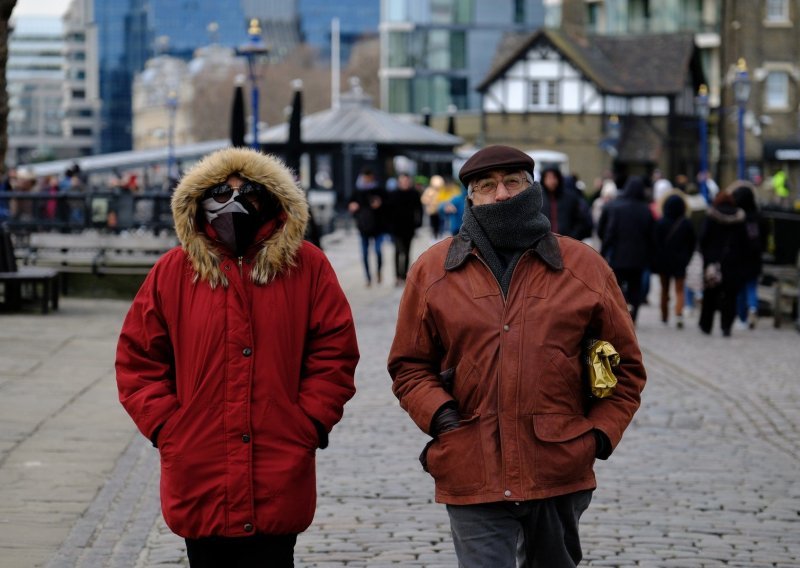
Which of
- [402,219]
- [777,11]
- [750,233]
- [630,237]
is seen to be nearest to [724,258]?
[750,233]

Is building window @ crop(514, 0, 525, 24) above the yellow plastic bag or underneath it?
above

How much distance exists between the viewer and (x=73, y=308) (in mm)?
19844

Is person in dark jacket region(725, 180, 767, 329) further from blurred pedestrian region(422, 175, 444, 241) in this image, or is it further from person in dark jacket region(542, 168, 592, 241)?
blurred pedestrian region(422, 175, 444, 241)

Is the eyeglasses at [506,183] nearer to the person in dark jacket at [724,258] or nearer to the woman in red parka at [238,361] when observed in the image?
the woman in red parka at [238,361]

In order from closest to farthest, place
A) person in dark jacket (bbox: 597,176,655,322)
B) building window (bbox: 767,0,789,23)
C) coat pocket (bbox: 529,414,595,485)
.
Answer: coat pocket (bbox: 529,414,595,485) < person in dark jacket (bbox: 597,176,655,322) < building window (bbox: 767,0,789,23)

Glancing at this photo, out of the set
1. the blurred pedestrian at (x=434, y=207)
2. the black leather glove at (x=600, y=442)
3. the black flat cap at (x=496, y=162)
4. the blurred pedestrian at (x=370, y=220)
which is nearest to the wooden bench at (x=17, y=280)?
the blurred pedestrian at (x=370, y=220)

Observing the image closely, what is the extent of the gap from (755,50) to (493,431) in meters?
69.4

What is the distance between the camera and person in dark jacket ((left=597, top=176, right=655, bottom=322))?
1775 centimetres

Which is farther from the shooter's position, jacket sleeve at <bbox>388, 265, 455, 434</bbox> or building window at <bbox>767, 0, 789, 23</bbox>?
building window at <bbox>767, 0, 789, 23</bbox>

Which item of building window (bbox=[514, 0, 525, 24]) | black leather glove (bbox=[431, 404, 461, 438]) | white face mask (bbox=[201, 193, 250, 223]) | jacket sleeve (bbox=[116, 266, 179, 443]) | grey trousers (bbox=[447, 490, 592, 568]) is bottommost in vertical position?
grey trousers (bbox=[447, 490, 592, 568])

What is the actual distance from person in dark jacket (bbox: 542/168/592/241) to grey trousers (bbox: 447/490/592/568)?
11.5 m

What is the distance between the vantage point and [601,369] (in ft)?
15.7

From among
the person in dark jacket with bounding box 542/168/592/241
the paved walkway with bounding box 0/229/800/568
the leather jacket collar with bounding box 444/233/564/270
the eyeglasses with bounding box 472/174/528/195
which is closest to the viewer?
the leather jacket collar with bounding box 444/233/564/270

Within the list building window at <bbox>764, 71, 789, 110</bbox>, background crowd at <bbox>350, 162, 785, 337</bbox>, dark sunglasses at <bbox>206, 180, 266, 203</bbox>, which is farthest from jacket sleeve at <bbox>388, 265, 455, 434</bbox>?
building window at <bbox>764, 71, 789, 110</bbox>
